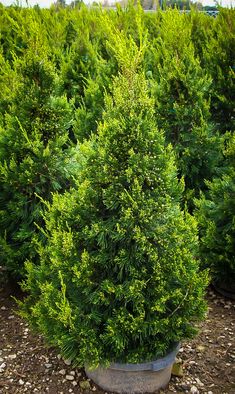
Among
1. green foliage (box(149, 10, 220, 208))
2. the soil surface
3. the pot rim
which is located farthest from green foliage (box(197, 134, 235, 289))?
the pot rim

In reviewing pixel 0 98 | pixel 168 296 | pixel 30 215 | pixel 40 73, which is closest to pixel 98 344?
pixel 168 296

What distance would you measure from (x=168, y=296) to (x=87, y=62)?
504 cm

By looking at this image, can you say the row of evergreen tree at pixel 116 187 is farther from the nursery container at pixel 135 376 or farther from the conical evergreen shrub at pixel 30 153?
the nursery container at pixel 135 376

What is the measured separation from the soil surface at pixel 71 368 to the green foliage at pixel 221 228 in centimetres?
43

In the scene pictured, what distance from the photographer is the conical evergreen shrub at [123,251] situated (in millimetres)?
2676

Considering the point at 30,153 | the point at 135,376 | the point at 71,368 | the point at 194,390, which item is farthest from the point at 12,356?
the point at 30,153

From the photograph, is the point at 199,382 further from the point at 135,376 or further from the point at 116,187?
the point at 116,187

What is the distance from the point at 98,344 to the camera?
2.78 meters

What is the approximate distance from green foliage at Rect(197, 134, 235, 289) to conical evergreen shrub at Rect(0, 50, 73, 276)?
124 centimetres

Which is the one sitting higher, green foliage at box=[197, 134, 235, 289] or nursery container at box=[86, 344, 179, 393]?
green foliage at box=[197, 134, 235, 289]

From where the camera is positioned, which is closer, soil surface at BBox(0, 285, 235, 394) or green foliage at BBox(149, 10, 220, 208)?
soil surface at BBox(0, 285, 235, 394)

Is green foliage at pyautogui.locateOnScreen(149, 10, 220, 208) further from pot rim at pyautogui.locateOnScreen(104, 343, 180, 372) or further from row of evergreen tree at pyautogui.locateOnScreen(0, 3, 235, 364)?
pot rim at pyautogui.locateOnScreen(104, 343, 180, 372)

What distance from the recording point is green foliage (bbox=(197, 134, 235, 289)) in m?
4.09

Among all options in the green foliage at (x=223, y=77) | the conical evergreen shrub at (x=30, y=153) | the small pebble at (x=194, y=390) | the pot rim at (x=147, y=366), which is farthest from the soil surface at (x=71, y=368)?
the green foliage at (x=223, y=77)
